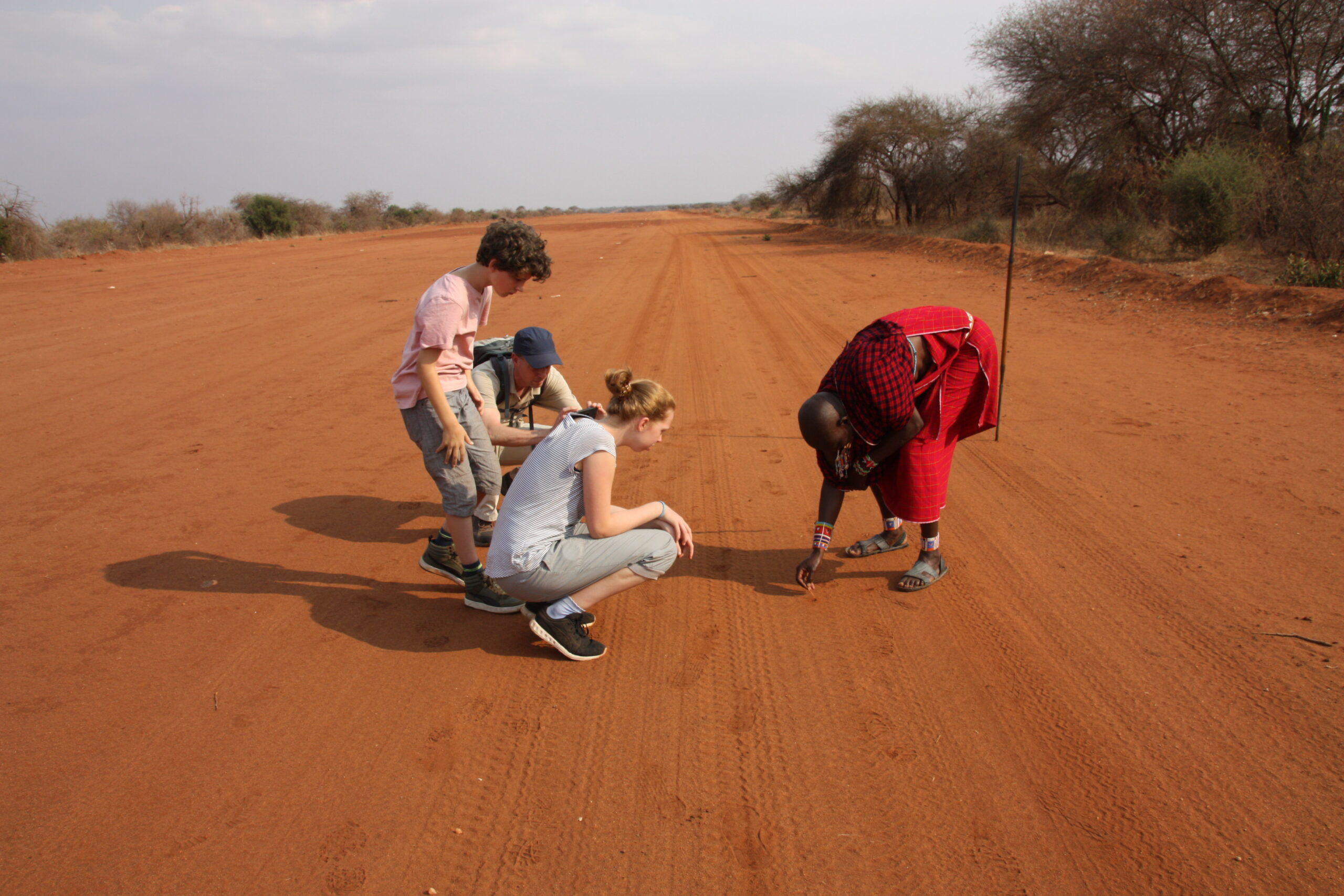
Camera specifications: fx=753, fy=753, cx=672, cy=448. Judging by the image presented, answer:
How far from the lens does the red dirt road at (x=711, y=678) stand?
7.34 ft

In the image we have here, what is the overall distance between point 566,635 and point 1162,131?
74.9 feet

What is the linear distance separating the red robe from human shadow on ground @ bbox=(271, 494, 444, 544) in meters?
2.55

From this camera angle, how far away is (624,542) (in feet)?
10.1

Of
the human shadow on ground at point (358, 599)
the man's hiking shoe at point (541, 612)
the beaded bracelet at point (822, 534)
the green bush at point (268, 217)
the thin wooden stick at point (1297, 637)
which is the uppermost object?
the green bush at point (268, 217)

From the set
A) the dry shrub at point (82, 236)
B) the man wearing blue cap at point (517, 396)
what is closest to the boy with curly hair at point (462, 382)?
the man wearing blue cap at point (517, 396)

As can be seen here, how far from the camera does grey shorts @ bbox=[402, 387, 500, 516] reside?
334cm

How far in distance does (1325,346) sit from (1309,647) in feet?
19.9

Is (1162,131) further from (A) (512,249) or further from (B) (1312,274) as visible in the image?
(A) (512,249)

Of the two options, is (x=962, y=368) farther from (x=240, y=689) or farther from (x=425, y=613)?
(x=240, y=689)

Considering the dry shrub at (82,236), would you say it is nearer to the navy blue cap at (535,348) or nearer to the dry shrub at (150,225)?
the dry shrub at (150,225)

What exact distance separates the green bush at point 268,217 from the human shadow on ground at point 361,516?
1422 inches

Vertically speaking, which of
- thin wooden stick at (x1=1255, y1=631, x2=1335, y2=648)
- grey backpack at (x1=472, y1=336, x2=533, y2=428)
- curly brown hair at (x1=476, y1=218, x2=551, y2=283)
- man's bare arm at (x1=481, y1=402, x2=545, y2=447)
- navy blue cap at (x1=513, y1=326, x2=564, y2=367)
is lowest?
thin wooden stick at (x1=1255, y1=631, x2=1335, y2=648)

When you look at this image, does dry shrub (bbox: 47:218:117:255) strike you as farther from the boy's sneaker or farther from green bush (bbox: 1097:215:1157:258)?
green bush (bbox: 1097:215:1157:258)

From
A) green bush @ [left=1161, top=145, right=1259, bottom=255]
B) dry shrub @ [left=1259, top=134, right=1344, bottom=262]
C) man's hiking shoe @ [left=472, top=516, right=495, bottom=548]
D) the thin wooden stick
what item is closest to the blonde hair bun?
man's hiking shoe @ [left=472, top=516, right=495, bottom=548]
